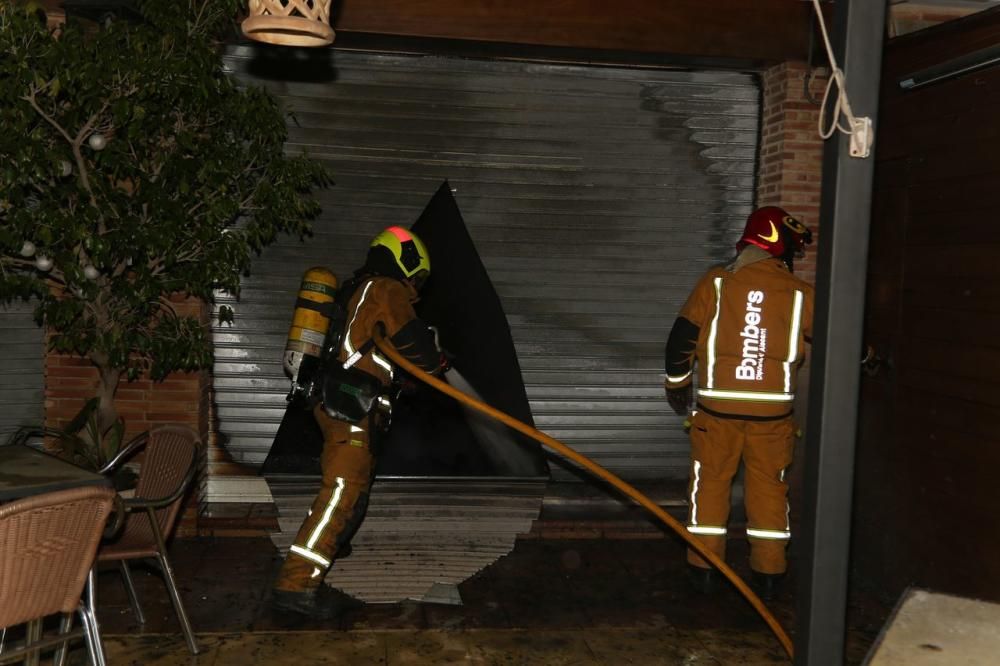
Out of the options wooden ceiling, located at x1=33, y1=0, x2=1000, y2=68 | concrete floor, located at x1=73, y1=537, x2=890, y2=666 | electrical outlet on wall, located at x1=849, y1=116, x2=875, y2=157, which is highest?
wooden ceiling, located at x1=33, y1=0, x2=1000, y2=68

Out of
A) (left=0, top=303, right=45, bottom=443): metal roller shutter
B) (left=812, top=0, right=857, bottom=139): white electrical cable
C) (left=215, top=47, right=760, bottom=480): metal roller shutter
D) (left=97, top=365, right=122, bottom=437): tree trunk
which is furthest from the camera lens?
(left=215, top=47, right=760, bottom=480): metal roller shutter

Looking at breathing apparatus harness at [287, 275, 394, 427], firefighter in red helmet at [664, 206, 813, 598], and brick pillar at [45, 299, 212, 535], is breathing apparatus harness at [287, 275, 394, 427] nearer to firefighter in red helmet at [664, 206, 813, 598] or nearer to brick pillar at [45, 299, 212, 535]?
brick pillar at [45, 299, 212, 535]

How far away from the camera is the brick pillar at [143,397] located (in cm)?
608

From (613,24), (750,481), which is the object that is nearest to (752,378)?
(750,481)

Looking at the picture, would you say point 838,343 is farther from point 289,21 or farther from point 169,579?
point 169,579

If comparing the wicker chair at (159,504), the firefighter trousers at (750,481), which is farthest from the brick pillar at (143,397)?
the firefighter trousers at (750,481)

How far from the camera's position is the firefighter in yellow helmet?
4.99 m

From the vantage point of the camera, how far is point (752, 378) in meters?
5.31

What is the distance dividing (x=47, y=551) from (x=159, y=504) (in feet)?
3.60

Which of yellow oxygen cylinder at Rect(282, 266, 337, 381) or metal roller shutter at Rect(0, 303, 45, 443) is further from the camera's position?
metal roller shutter at Rect(0, 303, 45, 443)

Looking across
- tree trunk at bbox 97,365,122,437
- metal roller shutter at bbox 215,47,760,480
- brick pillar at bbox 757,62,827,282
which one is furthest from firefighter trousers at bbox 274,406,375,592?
brick pillar at bbox 757,62,827,282

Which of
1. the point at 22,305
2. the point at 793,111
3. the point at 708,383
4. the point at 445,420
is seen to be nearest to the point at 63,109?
the point at 22,305

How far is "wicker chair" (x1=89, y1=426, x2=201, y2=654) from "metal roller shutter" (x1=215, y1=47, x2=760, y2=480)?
203 centimetres

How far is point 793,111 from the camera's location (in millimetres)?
6551
